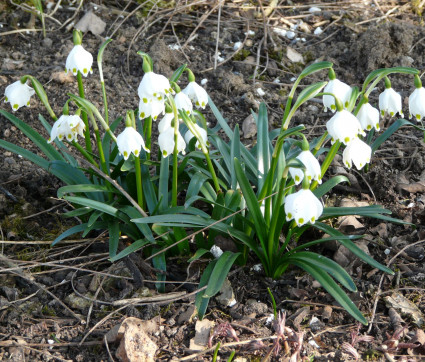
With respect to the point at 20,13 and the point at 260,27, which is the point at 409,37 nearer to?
the point at 260,27

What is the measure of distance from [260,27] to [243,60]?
367mm

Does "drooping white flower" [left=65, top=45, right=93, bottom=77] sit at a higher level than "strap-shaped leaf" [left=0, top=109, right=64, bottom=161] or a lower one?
higher

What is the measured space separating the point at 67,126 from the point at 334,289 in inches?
44.2

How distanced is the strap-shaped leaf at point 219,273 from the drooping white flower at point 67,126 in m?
0.71

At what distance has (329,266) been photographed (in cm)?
212

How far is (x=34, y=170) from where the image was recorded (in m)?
2.97

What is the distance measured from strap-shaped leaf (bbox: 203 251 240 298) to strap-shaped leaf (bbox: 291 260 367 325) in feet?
0.80

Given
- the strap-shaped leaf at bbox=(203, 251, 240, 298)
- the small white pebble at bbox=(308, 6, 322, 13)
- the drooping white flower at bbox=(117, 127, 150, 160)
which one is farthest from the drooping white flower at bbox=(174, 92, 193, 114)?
→ the small white pebble at bbox=(308, 6, 322, 13)

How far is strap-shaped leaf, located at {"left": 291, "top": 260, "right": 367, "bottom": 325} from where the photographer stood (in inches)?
79.3

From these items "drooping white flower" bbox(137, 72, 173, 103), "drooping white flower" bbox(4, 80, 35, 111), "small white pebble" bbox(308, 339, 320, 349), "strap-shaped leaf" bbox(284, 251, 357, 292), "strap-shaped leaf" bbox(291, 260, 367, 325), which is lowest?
"small white pebble" bbox(308, 339, 320, 349)

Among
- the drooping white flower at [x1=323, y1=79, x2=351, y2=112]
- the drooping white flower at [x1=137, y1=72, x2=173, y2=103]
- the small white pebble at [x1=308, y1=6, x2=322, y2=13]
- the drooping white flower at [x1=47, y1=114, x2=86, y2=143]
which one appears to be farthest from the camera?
the small white pebble at [x1=308, y1=6, x2=322, y2=13]

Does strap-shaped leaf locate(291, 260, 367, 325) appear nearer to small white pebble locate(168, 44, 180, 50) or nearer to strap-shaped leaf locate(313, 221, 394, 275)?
strap-shaped leaf locate(313, 221, 394, 275)

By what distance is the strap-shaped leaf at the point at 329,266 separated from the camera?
2.07m

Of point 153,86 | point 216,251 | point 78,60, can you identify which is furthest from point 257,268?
point 78,60
